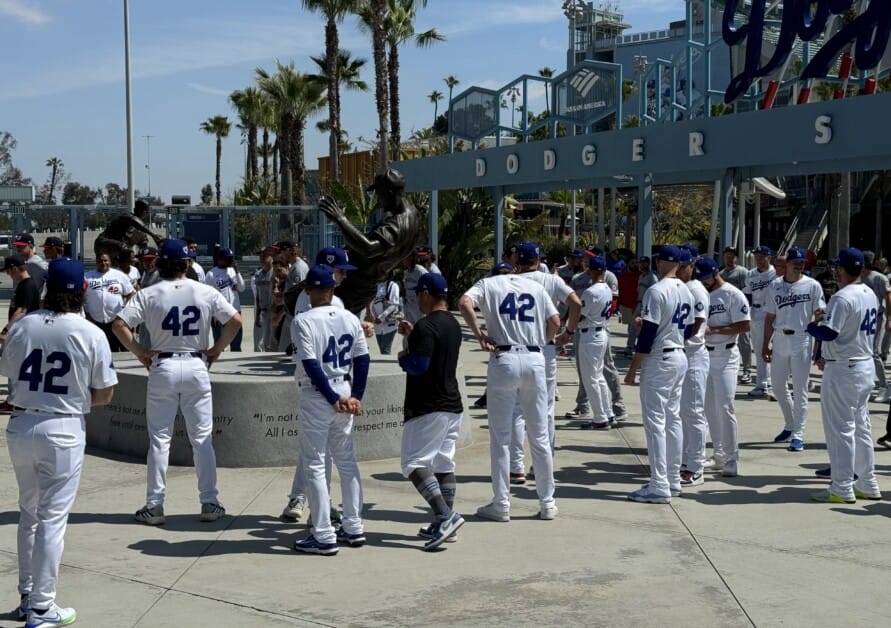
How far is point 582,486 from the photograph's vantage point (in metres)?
8.73

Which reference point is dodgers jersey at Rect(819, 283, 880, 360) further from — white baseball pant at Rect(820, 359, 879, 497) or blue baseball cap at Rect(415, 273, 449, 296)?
blue baseball cap at Rect(415, 273, 449, 296)

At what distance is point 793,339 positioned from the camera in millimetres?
10242

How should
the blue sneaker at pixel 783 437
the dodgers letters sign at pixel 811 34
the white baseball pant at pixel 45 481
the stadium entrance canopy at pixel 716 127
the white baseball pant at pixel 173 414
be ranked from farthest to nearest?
the dodgers letters sign at pixel 811 34
the stadium entrance canopy at pixel 716 127
the blue sneaker at pixel 783 437
the white baseball pant at pixel 173 414
the white baseball pant at pixel 45 481

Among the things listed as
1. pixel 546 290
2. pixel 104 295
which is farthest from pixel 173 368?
pixel 104 295

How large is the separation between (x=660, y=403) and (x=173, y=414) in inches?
144

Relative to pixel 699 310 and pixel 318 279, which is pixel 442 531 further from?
pixel 699 310

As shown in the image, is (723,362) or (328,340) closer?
(328,340)

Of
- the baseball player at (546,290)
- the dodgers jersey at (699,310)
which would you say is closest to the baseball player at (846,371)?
the dodgers jersey at (699,310)

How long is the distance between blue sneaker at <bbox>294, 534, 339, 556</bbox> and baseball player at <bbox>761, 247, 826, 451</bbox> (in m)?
5.47

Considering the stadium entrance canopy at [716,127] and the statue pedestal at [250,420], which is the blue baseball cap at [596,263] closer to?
the statue pedestal at [250,420]

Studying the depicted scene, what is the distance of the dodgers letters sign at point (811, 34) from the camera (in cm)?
1642

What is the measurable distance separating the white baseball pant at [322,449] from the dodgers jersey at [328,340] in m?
0.10

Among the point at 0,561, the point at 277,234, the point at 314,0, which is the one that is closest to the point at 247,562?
the point at 0,561

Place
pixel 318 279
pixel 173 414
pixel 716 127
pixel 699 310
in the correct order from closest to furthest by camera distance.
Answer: pixel 318 279 → pixel 173 414 → pixel 699 310 → pixel 716 127
